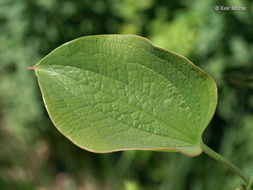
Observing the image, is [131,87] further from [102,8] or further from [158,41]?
[102,8]

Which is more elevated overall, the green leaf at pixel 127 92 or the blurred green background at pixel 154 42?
the green leaf at pixel 127 92

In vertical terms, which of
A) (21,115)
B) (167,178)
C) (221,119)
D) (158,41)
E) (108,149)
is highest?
(108,149)

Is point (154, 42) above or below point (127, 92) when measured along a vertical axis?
below

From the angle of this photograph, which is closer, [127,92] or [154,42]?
[127,92]

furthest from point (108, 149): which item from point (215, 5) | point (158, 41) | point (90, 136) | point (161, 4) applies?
point (161, 4)

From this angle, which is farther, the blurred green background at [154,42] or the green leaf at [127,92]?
the blurred green background at [154,42]
